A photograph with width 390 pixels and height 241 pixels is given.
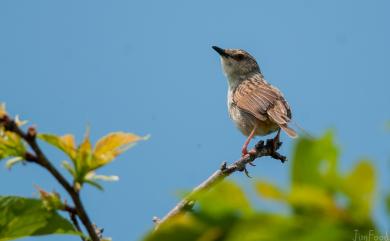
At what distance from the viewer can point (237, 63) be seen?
11656mm

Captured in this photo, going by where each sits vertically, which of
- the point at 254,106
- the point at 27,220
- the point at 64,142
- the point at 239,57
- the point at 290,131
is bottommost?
the point at 27,220

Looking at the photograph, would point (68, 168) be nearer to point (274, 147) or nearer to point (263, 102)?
point (274, 147)

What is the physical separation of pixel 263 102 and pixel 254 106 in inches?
7.8

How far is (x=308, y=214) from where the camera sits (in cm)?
69


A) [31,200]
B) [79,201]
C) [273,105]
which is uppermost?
[273,105]

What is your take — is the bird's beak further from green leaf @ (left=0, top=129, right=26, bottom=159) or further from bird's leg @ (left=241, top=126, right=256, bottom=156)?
green leaf @ (left=0, top=129, right=26, bottom=159)

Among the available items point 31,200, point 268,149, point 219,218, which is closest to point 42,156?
point 31,200

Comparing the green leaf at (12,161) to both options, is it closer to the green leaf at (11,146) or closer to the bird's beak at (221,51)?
the green leaf at (11,146)

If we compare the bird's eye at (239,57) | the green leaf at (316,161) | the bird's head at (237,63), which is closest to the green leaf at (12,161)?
the green leaf at (316,161)

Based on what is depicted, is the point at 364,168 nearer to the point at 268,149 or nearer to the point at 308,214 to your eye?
the point at 308,214

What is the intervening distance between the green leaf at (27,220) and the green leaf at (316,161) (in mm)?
1090

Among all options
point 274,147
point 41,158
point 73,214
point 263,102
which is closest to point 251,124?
point 263,102

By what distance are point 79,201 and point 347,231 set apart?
0.97 metres

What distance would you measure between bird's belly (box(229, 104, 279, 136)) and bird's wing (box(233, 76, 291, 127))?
0.40 feet
